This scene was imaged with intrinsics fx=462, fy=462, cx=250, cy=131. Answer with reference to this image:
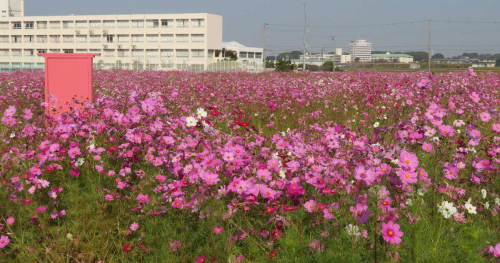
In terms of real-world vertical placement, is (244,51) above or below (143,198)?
above

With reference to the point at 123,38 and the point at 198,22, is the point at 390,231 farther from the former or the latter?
the point at 123,38

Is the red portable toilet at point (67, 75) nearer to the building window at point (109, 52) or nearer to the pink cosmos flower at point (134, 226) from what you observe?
the pink cosmos flower at point (134, 226)

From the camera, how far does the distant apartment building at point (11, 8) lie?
8462cm

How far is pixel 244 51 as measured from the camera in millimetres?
92500

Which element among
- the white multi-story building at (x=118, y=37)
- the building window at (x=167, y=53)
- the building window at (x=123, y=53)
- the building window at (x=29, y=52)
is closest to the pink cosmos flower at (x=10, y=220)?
the white multi-story building at (x=118, y=37)

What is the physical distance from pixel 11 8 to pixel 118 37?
2787 centimetres

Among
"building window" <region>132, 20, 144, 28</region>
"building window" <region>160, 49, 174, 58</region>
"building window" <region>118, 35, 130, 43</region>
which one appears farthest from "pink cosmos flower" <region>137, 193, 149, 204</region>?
"building window" <region>118, 35, 130, 43</region>

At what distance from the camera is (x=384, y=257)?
2.41 meters

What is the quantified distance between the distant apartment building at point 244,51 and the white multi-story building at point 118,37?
38.6ft

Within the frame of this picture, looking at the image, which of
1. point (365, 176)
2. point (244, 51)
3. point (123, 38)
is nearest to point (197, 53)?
point (123, 38)

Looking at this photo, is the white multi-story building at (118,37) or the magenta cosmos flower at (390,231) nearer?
the magenta cosmos flower at (390,231)

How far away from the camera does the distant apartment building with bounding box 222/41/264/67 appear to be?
87.3 metres

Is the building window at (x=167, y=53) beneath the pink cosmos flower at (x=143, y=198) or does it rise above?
above

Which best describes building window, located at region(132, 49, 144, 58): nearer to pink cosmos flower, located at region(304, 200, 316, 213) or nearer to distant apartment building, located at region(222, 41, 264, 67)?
distant apartment building, located at region(222, 41, 264, 67)
